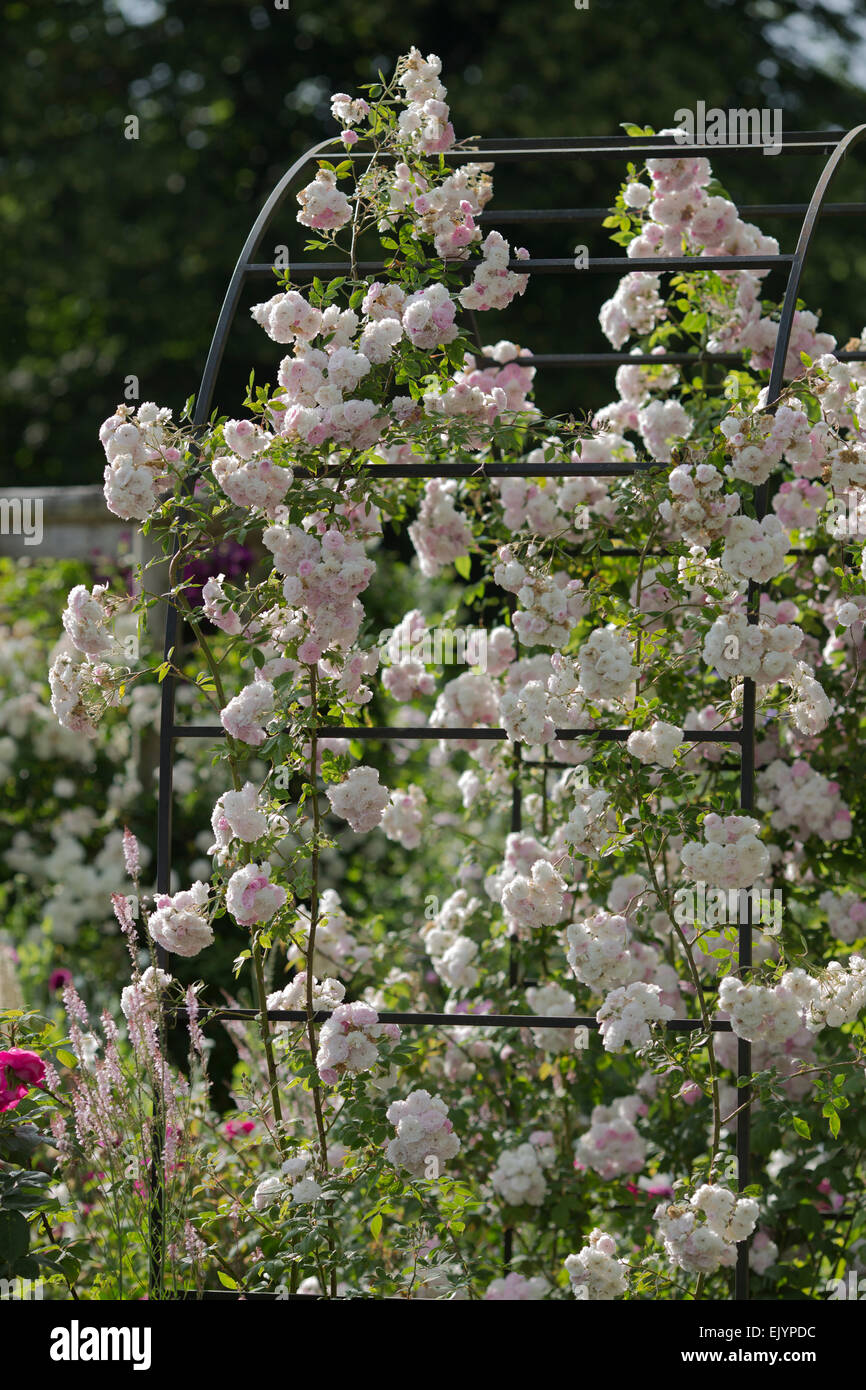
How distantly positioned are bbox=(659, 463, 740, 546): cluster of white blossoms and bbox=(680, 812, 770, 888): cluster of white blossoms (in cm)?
46

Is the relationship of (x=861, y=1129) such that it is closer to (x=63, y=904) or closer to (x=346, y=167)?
(x=346, y=167)

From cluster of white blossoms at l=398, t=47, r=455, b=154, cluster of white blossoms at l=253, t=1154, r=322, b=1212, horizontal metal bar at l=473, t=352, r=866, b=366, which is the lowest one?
cluster of white blossoms at l=253, t=1154, r=322, b=1212

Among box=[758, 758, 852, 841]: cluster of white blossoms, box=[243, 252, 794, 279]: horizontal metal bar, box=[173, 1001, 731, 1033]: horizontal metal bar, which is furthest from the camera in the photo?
box=[758, 758, 852, 841]: cluster of white blossoms

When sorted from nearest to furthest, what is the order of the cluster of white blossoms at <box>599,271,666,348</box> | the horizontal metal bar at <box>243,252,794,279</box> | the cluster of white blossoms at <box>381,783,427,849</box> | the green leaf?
1. the green leaf
2. the horizontal metal bar at <box>243,252,794,279</box>
3. the cluster of white blossoms at <box>599,271,666,348</box>
4. the cluster of white blossoms at <box>381,783,427,849</box>

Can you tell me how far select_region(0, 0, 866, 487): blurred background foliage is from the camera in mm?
8594

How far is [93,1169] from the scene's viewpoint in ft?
7.61

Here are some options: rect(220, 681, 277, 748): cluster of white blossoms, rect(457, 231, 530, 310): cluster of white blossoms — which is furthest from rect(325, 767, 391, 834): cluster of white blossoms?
rect(457, 231, 530, 310): cluster of white blossoms

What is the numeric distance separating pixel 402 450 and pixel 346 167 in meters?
0.63

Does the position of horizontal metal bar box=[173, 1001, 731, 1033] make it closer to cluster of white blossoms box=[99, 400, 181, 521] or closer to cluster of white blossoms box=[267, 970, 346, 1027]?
cluster of white blossoms box=[267, 970, 346, 1027]

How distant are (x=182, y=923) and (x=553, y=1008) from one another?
0.92 m

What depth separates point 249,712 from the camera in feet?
7.36

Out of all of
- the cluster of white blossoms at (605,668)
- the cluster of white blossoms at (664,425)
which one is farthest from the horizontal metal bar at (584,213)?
the cluster of white blossoms at (605,668)

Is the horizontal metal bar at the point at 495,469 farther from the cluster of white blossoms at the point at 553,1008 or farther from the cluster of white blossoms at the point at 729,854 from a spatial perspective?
the cluster of white blossoms at the point at 553,1008
